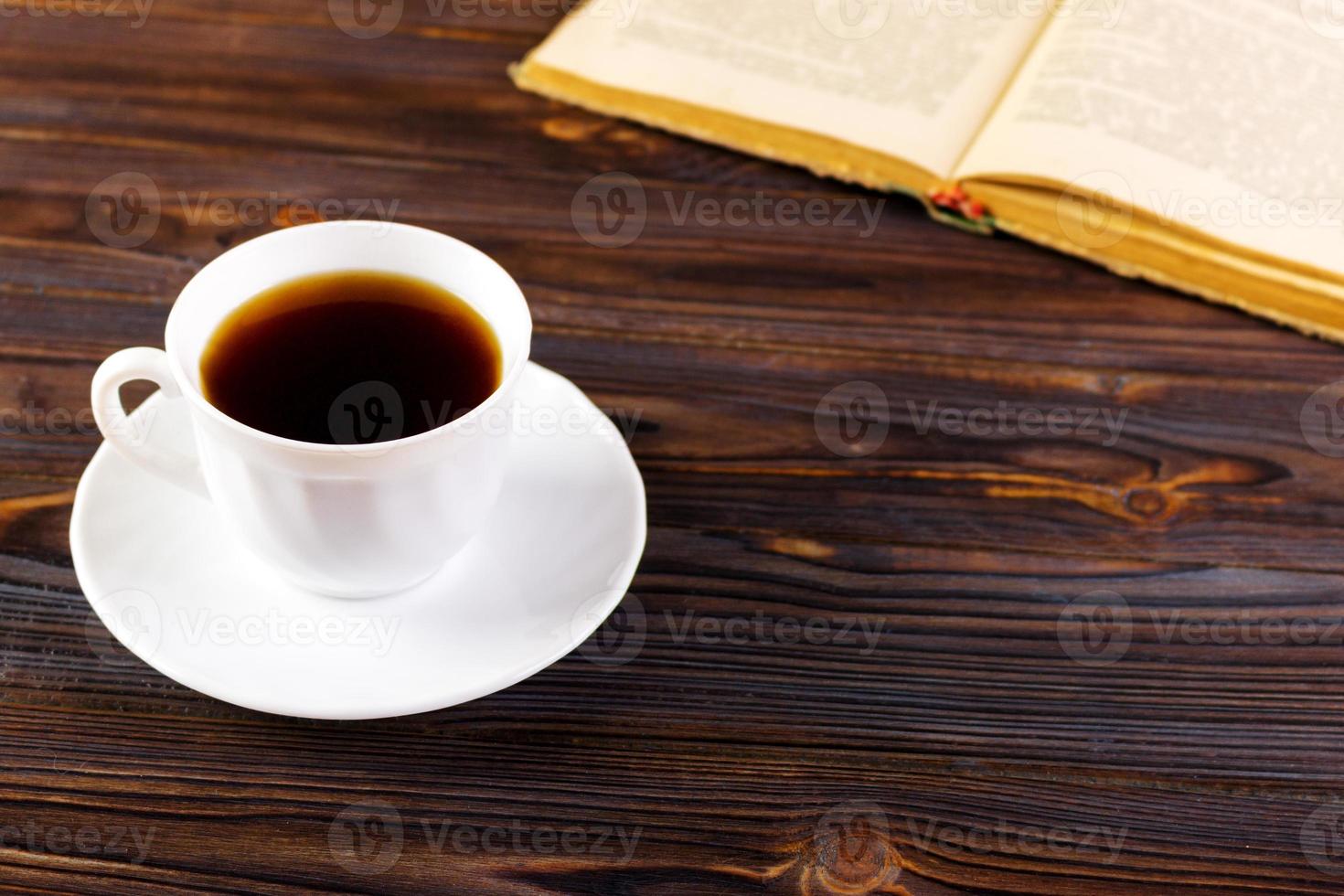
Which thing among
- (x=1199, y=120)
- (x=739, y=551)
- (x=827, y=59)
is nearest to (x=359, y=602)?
(x=739, y=551)

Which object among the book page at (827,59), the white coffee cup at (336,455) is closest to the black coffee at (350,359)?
the white coffee cup at (336,455)

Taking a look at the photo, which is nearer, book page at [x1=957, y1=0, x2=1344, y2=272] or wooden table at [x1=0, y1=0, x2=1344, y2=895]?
wooden table at [x1=0, y1=0, x2=1344, y2=895]

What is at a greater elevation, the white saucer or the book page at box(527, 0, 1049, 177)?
the book page at box(527, 0, 1049, 177)

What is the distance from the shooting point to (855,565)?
83 cm

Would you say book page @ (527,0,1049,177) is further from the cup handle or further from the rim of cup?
the cup handle

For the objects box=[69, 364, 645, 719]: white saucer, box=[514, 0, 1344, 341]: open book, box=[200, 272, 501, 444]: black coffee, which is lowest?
box=[69, 364, 645, 719]: white saucer

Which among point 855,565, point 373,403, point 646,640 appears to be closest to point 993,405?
point 855,565

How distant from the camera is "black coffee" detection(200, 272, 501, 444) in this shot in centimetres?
68

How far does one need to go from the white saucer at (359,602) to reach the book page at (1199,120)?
56 cm

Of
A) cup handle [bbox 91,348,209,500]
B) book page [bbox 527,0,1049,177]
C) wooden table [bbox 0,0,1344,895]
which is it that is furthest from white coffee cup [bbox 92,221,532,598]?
book page [bbox 527,0,1049,177]

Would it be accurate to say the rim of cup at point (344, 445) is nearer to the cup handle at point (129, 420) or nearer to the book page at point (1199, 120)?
the cup handle at point (129, 420)

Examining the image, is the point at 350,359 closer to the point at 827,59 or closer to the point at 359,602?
the point at 359,602

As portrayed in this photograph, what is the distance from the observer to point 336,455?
609mm

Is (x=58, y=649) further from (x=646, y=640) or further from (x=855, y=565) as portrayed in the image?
(x=855, y=565)
